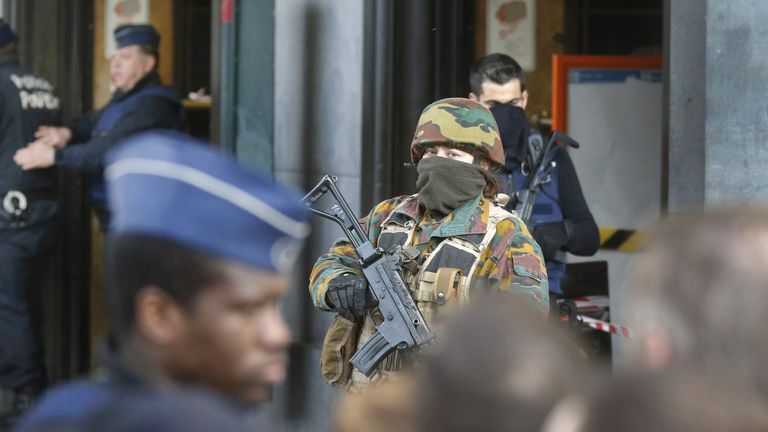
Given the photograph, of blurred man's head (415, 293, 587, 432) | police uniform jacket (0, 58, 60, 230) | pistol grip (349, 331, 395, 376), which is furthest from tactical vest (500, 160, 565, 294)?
blurred man's head (415, 293, 587, 432)

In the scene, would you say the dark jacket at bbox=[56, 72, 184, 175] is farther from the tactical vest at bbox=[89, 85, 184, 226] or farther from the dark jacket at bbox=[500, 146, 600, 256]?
the dark jacket at bbox=[500, 146, 600, 256]

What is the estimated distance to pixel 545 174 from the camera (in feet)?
18.4

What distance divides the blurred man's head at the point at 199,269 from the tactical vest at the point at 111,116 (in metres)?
5.35

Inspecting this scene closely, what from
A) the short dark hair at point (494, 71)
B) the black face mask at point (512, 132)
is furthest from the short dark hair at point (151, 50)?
the black face mask at point (512, 132)

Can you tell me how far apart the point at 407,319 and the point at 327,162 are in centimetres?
239

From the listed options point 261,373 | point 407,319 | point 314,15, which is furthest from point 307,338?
point 261,373

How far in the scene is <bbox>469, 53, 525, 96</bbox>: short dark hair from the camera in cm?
564

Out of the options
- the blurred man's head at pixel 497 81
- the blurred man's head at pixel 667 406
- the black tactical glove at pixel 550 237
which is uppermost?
the blurred man's head at pixel 497 81

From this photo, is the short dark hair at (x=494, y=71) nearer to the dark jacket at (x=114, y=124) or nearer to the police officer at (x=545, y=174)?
the police officer at (x=545, y=174)

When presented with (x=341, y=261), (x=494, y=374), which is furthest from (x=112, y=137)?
(x=494, y=374)

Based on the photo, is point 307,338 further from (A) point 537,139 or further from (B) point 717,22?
(B) point 717,22

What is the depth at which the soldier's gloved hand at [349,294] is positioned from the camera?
4.36 meters

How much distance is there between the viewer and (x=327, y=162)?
662 centimetres

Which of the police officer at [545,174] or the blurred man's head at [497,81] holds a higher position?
the blurred man's head at [497,81]
